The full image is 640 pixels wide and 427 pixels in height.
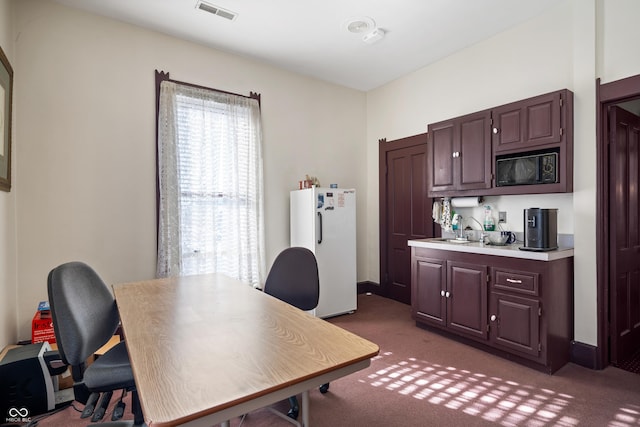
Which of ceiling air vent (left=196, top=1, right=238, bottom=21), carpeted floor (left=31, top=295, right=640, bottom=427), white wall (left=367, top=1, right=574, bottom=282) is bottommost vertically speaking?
carpeted floor (left=31, top=295, right=640, bottom=427)

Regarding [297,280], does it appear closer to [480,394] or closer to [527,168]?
[480,394]

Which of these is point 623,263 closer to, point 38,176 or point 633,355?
point 633,355

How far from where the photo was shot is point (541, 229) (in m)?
2.65

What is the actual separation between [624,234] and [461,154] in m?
1.53

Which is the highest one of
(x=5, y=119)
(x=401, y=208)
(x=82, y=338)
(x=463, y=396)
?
(x=5, y=119)

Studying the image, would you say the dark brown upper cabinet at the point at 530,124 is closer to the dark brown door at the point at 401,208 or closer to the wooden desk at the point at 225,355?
the dark brown door at the point at 401,208

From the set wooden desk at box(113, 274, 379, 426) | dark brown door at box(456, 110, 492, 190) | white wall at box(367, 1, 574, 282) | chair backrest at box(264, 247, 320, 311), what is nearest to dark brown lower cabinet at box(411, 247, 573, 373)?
white wall at box(367, 1, 574, 282)

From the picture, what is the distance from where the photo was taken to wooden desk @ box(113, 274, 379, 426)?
0.91 m

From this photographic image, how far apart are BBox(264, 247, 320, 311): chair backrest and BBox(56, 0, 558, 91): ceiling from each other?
2256 mm

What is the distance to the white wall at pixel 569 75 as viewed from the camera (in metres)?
2.59

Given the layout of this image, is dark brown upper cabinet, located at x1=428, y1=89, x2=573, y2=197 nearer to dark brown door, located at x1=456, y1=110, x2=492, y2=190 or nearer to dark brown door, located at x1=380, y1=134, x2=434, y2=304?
dark brown door, located at x1=456, y1=110, x2=492, y2=190

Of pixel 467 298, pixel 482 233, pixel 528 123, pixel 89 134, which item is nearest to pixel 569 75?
pixel 528 123

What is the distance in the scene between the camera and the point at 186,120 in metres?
3.47

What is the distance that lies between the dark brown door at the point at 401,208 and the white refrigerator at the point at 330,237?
81 centimetres
